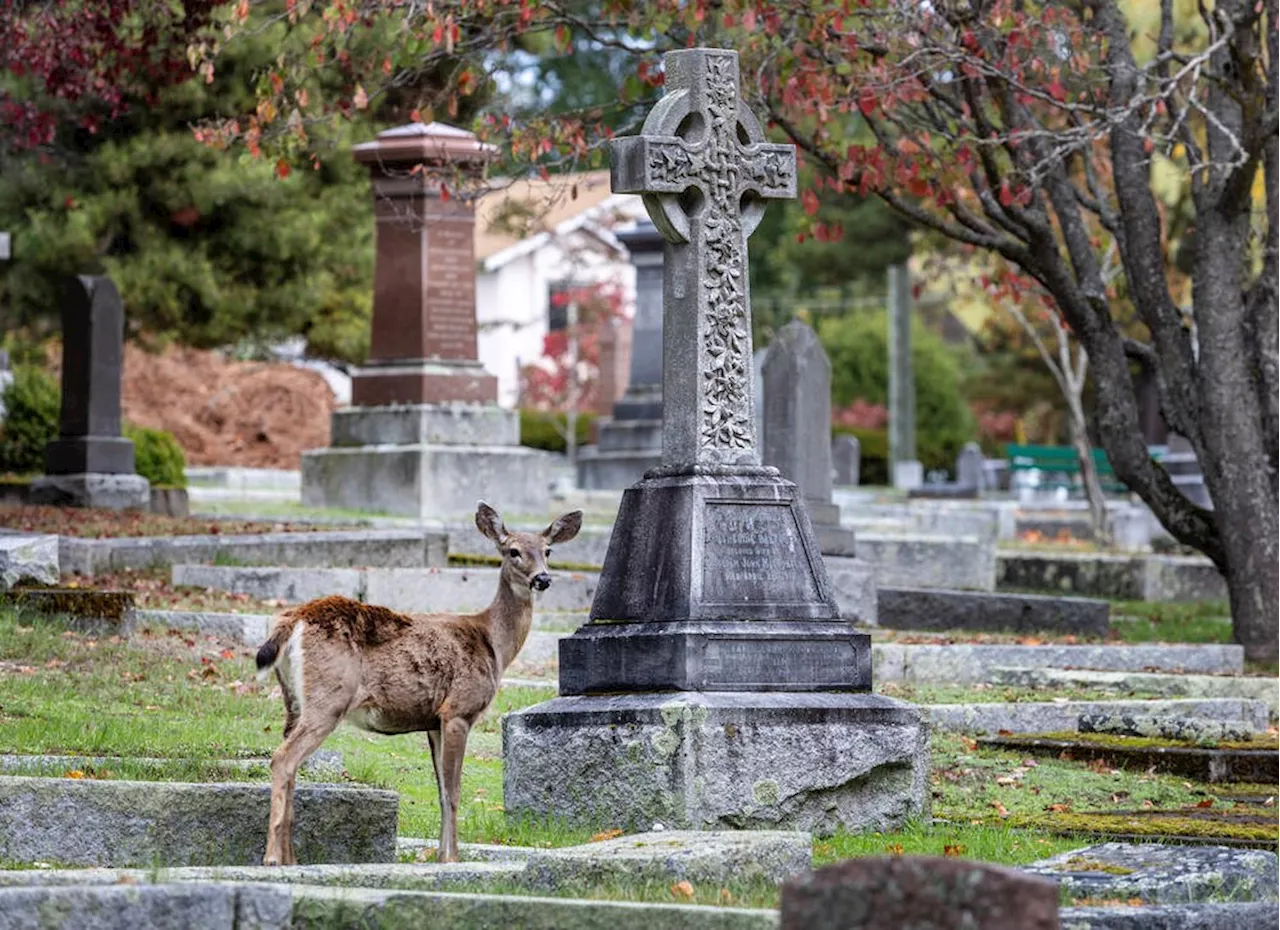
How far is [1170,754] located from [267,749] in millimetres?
4464

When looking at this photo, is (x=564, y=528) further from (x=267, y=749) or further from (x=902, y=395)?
(x=902, y=395)

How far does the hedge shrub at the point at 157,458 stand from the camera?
2673cm

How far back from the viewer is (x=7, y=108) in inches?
916

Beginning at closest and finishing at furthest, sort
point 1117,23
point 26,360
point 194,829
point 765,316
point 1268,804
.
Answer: point 194,829, point 1268,804, point 1117,23, point 26,360, point 765,316

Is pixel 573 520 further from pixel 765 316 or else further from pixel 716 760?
pixel 765 316

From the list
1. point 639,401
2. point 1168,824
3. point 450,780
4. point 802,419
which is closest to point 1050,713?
point 1168,824

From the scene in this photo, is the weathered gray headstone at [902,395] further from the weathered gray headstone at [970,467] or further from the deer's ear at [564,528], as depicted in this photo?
the deer's ear at [564,528]

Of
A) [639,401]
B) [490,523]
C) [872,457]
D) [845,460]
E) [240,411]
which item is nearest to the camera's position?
[490,523]

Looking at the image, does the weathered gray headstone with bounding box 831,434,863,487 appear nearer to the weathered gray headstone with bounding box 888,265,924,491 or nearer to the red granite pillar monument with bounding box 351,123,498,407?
the weathered gray headstone with bounding box 888,265,924,491

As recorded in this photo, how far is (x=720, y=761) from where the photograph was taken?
→ 10008mm

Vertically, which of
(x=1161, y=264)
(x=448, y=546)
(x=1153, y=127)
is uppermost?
(x=1153, y=127)

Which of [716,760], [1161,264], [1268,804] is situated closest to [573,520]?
[716,760]

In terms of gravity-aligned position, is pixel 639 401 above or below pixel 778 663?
above

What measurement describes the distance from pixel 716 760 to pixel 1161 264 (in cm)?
944
